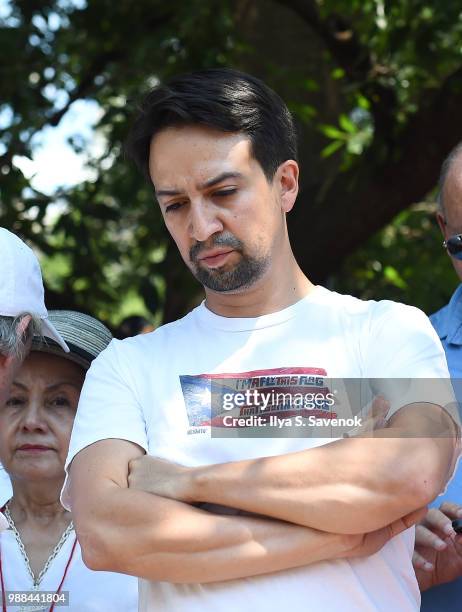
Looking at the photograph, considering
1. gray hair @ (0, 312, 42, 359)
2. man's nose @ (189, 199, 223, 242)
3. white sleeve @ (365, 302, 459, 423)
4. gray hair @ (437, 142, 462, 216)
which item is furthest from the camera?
gray hair @ (437, 142, 462, 216)

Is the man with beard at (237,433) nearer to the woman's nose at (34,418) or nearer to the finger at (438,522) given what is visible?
the finger at (438,522)

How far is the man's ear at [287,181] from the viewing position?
96.7 inches

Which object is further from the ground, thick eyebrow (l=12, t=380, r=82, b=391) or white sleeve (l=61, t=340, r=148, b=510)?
white sleeve (l=61, t=340, r=148, b=510)

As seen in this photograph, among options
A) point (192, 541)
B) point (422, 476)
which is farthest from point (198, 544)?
point (422, 476)

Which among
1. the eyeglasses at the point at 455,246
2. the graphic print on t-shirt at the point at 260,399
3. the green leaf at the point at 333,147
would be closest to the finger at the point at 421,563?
the graphic print on t-shirt at the point at 260,399

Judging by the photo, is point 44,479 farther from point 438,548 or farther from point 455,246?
point 455,246

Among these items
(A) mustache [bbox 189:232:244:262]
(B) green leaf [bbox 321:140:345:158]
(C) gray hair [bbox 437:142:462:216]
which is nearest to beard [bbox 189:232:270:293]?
(A) mustache [bbox 189:232:244:262]

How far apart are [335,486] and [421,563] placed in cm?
54

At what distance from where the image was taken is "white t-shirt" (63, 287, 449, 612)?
2033 millimetres

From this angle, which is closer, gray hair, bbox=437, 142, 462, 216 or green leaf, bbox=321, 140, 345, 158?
gray hair, bbox=437, 142, 462, 216

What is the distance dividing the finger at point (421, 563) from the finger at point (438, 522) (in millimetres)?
83

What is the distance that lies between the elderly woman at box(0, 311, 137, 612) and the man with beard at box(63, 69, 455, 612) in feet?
1.46

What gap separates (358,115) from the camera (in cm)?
755

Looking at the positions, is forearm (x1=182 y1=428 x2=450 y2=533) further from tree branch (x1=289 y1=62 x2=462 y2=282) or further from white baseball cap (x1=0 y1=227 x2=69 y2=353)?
tree branch (x1=289 y1=62 x2=462 y2=282)
